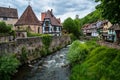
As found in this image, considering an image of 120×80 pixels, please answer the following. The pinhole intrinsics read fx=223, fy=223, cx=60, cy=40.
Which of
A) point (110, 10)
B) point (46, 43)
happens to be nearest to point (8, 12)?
point (46, 43)

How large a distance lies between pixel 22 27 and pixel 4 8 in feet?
30.2

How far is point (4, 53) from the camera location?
27328 mm

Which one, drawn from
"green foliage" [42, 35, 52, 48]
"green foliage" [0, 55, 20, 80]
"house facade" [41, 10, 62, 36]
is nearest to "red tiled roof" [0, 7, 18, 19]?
"house facade" [41, 10, 62, 36]

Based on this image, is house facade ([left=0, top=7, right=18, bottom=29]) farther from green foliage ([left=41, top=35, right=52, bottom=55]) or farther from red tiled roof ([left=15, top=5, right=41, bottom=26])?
green foliage ([left=41, top=35, right=52, bottom=55])

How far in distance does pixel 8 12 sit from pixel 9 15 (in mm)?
1006

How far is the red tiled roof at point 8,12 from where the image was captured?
58050mm

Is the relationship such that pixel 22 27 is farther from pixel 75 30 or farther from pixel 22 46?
pixel 75 30

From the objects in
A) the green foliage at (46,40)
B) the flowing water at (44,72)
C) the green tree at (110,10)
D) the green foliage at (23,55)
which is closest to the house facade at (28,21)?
the green foliage at (46,40)

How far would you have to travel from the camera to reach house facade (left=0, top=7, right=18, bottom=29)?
57.7 meters

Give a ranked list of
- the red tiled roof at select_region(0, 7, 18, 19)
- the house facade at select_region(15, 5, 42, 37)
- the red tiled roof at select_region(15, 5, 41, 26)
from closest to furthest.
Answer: the house facade at select_region(15, 5, 42, 37), the red tiled roof at select_region(15, 5, 41, 26), the red tiled roof at select_region(0, 7, 18, 19)

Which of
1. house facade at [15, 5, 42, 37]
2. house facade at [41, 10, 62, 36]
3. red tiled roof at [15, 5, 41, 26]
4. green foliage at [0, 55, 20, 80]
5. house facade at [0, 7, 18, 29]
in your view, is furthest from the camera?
house facade at [41, 10, 62, 36]

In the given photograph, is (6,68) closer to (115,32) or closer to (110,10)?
(110,10)

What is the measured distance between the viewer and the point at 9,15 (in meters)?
59.2

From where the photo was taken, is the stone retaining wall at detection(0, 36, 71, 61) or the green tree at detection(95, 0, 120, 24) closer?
the green tree at detection(95, 0, 120, 24)
